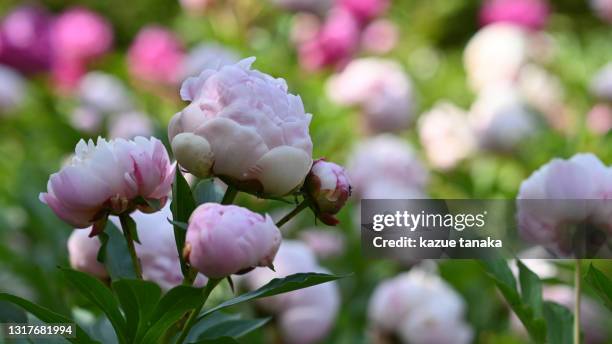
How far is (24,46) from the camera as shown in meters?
2.96

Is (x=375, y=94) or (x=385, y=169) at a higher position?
(x=375, y=94)

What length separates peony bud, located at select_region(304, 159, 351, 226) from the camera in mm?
759

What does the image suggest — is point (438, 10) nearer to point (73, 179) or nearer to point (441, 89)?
point (441, 89)

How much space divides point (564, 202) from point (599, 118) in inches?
66.0

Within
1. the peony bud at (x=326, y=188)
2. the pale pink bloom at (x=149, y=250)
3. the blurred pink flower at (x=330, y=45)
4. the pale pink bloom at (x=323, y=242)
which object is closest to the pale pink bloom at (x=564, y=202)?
the peony bud at (x=326, y=188)

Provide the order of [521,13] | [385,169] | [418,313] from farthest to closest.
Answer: [521,13]
[385,169]
[418,313]

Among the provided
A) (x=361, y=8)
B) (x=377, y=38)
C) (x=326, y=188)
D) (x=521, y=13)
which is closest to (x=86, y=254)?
(x=326, y=188)

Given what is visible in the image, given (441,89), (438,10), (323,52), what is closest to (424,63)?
(441,89)

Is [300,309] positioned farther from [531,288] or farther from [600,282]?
[600,282]

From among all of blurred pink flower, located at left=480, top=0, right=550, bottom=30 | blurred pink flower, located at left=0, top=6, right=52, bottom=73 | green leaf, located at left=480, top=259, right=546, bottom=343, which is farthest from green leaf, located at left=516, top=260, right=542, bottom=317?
blurred pink flower, located at left=480, top=0, right=550, bottom=30

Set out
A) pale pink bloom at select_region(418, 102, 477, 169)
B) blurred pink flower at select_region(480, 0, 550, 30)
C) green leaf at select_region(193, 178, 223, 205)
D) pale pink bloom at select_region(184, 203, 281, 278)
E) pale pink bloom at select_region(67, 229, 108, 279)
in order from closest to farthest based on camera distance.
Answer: pale pink bloom at select_region(184, 203, 281, 278) < green leaf at select_region(193, 178, 223, 205) < pale pink bloom at select_region(67, 229, 108, 279) < pale pink bloom at select_region(418, 102, 477, 169) < blurred pink flower at select_region(480, 0, 550, 30)

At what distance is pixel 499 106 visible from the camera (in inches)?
102

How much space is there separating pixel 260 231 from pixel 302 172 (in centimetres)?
6

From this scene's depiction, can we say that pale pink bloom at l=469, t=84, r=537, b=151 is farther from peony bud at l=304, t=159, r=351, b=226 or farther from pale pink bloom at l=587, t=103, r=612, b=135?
peony bud at l=304, t=159, r=351, b=226
